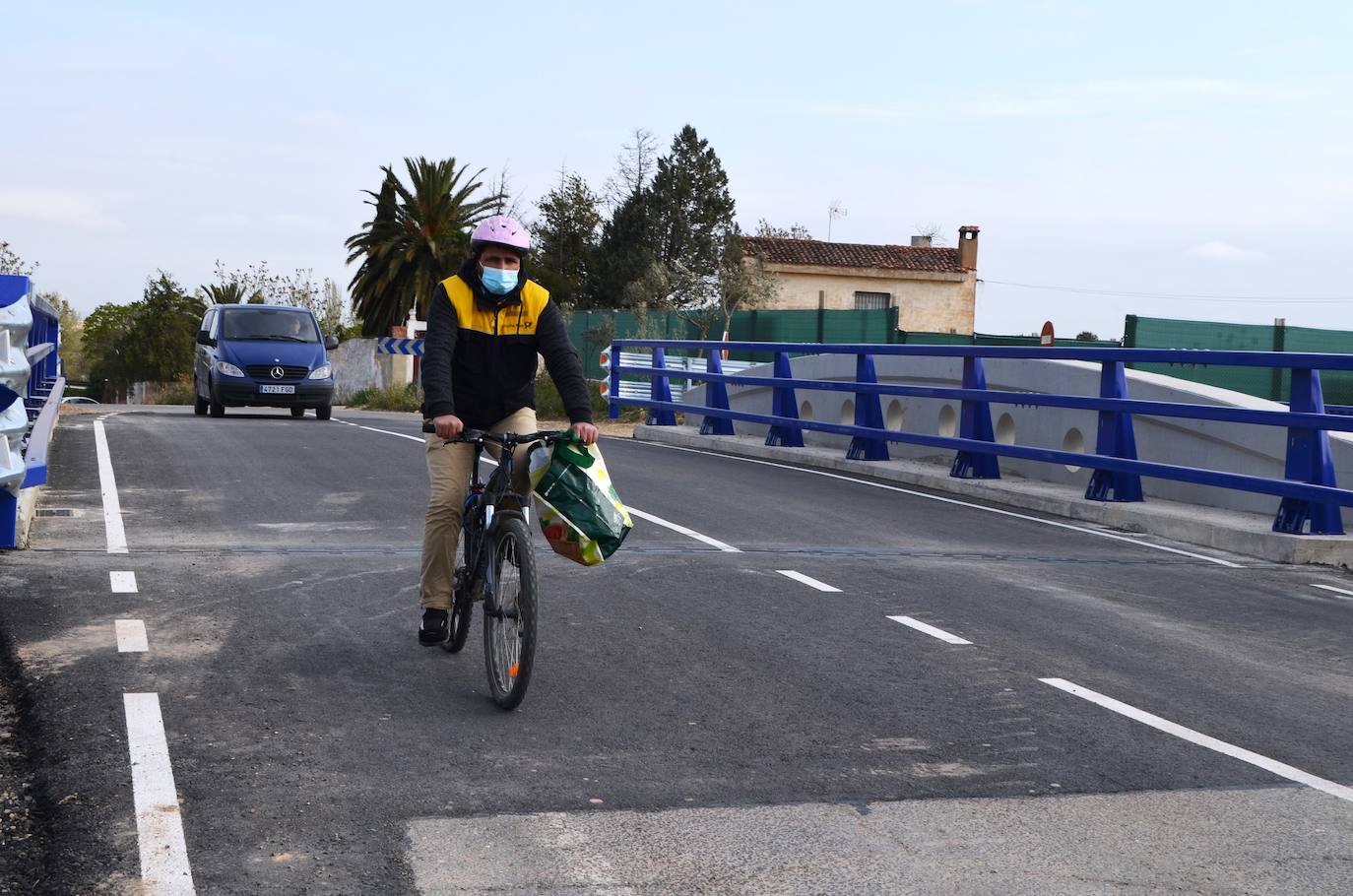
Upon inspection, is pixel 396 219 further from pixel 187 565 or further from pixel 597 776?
pixel 597 776

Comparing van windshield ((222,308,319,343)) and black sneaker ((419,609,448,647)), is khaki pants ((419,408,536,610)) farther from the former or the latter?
van windshield ((222,308,319,343))

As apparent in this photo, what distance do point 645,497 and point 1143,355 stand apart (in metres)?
4.00

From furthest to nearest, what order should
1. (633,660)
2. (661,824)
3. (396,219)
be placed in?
(396,219) → (633,660) → (661,824)

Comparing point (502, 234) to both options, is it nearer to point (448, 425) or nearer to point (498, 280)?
point (498, 280)

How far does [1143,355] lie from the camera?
461 inches

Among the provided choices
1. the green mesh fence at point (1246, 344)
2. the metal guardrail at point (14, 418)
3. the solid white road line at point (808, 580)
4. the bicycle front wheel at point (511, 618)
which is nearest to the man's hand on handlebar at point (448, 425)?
the bicycle front wheel at point (511, 618)

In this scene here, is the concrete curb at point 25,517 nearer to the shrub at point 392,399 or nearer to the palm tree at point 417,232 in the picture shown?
the shrub at point 392,399

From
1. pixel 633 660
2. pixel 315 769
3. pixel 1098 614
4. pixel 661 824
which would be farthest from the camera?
pixel 1098 614

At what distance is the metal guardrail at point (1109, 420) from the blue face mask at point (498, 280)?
600 centimetres

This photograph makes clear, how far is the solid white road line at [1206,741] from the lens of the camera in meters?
5.08

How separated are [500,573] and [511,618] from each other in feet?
0.81

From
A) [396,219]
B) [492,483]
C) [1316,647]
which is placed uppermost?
[396,219]

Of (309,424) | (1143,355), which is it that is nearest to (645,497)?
(1143,355)

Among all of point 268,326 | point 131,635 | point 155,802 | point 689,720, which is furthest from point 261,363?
point 155,802
